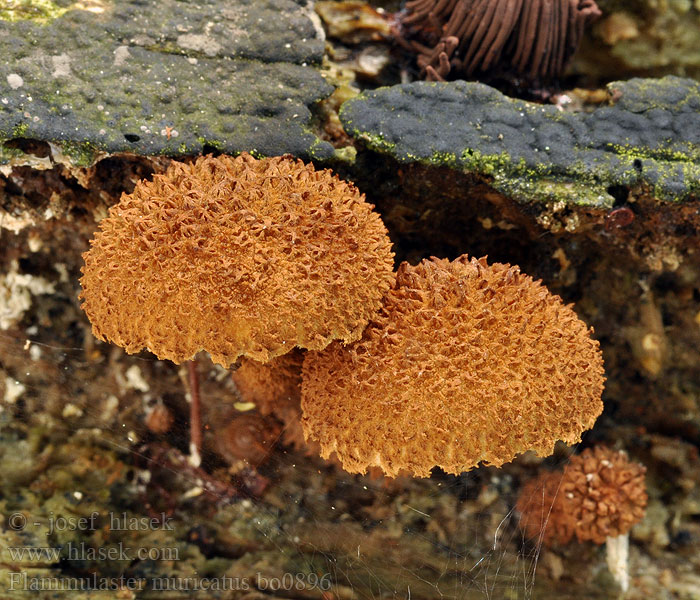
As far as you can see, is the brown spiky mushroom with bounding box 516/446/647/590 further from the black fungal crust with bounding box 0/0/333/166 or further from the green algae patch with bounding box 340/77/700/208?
the black fungal crust with bounding box 0/0/333/166

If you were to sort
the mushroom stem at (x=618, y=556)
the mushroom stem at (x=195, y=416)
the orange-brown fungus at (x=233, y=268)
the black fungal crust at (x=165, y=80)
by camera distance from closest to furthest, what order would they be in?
the orange-brown fungus at (x=233, y=268) → the black fungal crust at (x=165, y=80) → the mushroom stem at (x=195, y=416) → the mushroom stem at (x=618, y=556)


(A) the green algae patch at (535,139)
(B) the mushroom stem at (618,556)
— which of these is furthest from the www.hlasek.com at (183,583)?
(A) the green algae patch at (535,139)

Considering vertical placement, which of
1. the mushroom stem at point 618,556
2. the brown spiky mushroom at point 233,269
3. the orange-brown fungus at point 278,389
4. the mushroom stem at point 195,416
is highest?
the brown spiky mushroom at point 233,269

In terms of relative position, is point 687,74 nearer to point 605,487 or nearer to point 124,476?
point 605,487

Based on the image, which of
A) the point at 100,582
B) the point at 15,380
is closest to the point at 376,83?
the point at 15,380

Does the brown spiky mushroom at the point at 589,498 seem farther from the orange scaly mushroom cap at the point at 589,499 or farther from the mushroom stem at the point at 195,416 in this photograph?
the mushroom stem at the point at 195,416

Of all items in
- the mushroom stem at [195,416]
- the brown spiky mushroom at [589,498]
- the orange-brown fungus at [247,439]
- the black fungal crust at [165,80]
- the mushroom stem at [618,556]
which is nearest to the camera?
the black fungal crust at [165,80]
